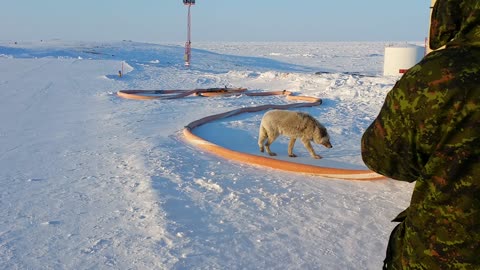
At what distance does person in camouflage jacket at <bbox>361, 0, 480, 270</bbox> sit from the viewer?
1.60 m

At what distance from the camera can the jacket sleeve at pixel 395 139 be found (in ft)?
5.62

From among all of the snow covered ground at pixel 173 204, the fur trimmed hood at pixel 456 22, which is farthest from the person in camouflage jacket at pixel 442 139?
the snow covered ground at pixel 173 204

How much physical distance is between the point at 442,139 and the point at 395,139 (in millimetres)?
170

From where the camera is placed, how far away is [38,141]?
8.36 metres

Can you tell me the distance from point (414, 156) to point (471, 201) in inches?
10.0

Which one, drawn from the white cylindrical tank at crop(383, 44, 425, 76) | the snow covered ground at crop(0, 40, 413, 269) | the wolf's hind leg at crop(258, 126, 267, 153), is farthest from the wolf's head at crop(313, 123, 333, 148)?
the white cylindrical tank at crop(383, 44, 425, 76)

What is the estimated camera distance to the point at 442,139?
1.68 m

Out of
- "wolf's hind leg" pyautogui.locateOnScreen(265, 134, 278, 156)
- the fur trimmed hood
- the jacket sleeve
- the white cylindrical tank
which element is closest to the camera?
the fur trimmed hood

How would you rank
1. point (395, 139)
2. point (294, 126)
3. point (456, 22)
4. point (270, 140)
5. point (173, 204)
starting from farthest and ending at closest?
point (270, 140), point (294, 126), point (173, 204), point (395, 139), point (456, 22)

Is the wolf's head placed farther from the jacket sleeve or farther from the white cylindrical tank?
the white cylindrical tank

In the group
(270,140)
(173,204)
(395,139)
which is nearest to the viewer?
(395,139)

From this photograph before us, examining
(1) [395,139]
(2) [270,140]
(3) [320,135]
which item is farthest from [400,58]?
(1) [395,139]

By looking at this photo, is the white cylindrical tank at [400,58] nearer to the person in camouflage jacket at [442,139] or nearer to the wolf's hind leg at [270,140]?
the wolf's hind leg at [270,140]

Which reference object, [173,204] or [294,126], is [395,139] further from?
[294,126]
